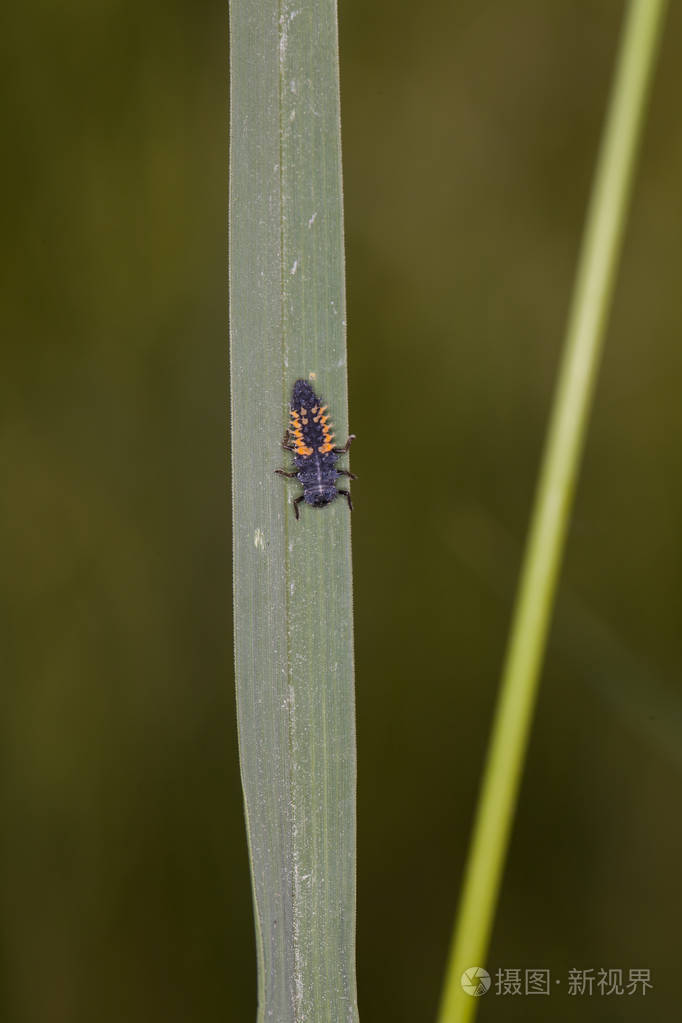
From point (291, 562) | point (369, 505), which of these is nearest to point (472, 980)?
point (291, 562)

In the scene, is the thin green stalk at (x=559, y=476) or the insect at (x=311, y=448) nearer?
the insect at (x=311, y=448)

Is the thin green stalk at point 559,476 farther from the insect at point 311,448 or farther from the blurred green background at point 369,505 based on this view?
the blurred green background at point 369,505

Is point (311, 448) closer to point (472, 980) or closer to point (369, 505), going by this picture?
point (472, 980)

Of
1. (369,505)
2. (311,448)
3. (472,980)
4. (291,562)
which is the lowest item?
(472,980)

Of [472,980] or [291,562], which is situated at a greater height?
[291,562]

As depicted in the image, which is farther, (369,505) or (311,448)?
(369,505)

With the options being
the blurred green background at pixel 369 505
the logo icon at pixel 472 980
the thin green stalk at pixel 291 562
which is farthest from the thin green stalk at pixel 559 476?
the blurred green background at pixel 369 505

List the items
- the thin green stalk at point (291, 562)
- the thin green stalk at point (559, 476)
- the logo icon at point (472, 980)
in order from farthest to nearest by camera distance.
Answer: the logo icon at point (472, 980)
the thin green stalk at point (559, 476)
the thin green stalk at point (291, 562)

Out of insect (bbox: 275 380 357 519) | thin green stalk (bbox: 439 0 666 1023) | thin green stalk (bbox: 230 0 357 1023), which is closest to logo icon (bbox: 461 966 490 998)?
thin green stalk (bbox: 439 0 666 1023)
